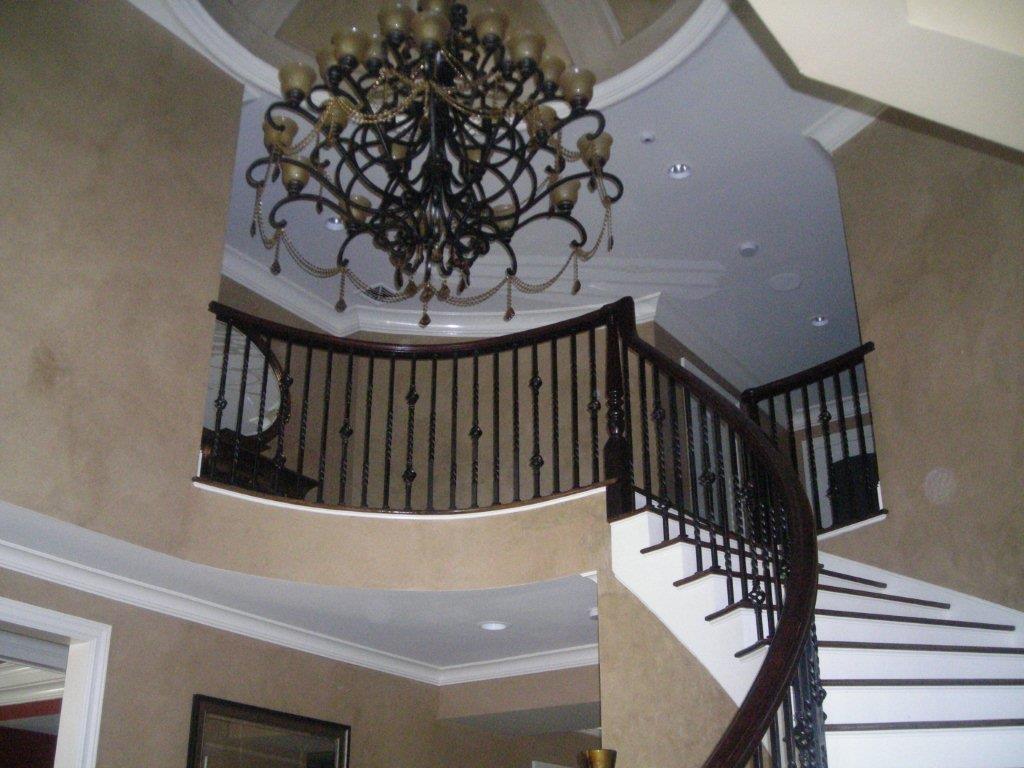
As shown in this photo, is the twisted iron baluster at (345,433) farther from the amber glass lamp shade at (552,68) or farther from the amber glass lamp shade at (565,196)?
the amber glass lamp shade at (552,68)

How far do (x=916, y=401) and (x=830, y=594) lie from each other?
4.09ft

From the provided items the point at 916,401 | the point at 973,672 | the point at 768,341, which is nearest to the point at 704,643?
the point at 973,672

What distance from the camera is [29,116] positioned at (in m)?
4.21

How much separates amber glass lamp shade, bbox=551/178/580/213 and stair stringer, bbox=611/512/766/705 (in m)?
1.37

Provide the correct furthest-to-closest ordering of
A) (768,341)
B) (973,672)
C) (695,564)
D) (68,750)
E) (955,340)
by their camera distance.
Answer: (768,341)
(955,340)
(68,750)
(695,564)
(973,672)

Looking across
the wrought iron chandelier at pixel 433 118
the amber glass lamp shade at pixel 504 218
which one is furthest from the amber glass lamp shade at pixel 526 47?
the amber glass lamp shade at pixel 504 218

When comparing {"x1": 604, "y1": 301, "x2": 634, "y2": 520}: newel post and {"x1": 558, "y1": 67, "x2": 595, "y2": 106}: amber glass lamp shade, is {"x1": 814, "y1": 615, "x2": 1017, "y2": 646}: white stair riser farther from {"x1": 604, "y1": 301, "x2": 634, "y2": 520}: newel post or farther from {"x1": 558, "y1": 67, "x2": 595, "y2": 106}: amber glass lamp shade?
{"x1": 558, "y1": 67, "x2": 595, "y2": 106}: amber glass lamp shade

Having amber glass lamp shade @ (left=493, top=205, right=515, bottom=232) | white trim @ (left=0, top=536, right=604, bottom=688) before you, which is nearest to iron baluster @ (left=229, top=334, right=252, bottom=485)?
white trim @ (left=0, top=536, right=604, bottom=688)

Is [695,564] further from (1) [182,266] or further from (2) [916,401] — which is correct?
(1) [182,266]

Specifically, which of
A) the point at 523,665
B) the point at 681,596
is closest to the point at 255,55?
the point at 681,596

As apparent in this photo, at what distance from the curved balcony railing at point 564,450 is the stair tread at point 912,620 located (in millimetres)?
267

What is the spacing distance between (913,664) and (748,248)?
150 inches

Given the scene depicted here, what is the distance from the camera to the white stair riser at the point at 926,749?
3.22 m

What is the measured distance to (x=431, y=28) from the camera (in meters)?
3.49
